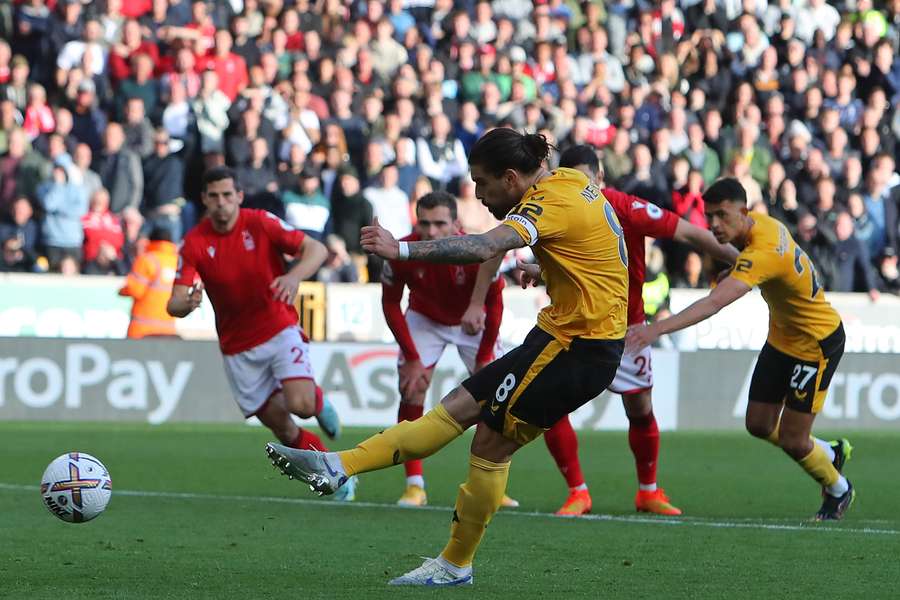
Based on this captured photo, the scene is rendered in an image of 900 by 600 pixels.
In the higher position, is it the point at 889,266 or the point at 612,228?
the point at 612,228

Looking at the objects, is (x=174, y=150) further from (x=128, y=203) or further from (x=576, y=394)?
(x=576, y=394)

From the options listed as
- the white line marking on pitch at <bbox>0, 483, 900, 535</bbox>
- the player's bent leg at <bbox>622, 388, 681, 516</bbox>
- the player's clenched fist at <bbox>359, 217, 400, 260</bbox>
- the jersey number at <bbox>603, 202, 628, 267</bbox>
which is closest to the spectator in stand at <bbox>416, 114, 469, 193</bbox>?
the white line marking on pitch at <bbox>0, 483, 900, 535</bbox>

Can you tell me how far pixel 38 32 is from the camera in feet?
66.0

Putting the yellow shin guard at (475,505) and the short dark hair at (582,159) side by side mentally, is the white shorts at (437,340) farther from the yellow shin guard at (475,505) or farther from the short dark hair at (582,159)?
the yellow shin guard at (475,505)

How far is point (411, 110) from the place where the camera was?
21.1 m

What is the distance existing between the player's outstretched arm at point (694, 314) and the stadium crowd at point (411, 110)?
10.1 meters

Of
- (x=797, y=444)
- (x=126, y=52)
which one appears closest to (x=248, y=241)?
(x=797, y=444)

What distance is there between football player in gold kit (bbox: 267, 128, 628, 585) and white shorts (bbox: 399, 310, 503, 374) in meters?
4.08

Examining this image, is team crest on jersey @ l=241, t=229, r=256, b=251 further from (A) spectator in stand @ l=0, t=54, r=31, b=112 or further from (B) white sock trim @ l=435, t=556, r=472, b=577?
(A) spectator in stand @ l=0, t=54, r=31, b=112

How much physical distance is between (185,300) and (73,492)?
106 inches

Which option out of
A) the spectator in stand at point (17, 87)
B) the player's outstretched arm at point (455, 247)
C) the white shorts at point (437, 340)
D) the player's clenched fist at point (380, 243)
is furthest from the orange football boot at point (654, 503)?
the spectator in stand at point (17, 87)

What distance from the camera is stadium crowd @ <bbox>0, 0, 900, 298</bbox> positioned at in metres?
19.0

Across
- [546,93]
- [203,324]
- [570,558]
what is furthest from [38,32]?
[570,558]

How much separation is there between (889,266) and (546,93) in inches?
210
